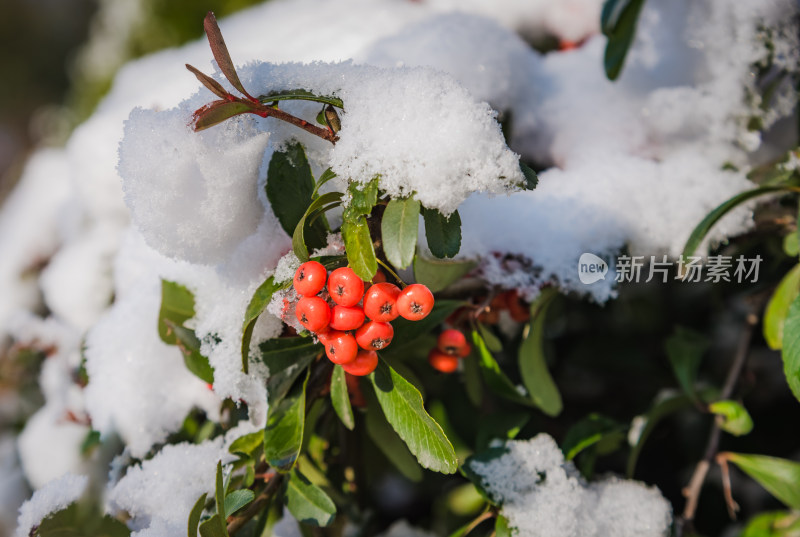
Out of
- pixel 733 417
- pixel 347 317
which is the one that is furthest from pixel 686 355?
pixel 347 317

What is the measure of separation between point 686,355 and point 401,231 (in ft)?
2.53

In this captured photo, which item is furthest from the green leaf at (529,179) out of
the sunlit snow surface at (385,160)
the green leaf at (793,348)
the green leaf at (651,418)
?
the green leaf at (651,418)

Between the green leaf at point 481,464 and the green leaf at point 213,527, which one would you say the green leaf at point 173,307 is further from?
the green leaf at point 481,464

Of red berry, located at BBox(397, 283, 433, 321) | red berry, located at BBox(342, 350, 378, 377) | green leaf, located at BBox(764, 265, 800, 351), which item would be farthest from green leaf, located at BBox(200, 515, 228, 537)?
green leaf, located at BBox(764, 265, 800, 351)

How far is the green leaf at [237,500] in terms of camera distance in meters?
0.71

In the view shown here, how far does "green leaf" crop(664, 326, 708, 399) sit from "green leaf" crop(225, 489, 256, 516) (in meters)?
0.81

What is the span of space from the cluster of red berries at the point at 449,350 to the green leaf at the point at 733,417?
48 cm

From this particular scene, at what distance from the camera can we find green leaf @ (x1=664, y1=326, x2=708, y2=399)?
3.55ft

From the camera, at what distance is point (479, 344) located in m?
0.93

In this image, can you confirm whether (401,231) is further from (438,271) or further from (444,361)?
(444,361)

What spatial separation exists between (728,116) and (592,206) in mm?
413

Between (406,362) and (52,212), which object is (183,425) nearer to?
(406,362)

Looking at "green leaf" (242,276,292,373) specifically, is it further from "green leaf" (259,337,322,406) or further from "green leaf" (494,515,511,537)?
"green leaf" (494,515,511,537)

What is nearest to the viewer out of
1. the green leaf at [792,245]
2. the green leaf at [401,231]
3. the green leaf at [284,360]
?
the green leaf at [401,231]
